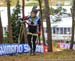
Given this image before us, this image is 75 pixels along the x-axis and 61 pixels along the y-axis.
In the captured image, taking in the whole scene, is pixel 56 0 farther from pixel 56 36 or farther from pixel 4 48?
pixel 4 48

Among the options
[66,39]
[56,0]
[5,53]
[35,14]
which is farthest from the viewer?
[56,0]

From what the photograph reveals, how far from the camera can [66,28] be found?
7581 centimetres

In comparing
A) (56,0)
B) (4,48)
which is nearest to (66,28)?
(56,0)

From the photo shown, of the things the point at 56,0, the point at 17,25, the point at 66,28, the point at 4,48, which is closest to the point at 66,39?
the point at 66,28

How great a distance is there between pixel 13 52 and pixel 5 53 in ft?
1.24

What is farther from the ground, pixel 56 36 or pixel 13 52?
pixel 13 52

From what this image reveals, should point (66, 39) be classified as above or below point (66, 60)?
below

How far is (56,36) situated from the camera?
252 feet

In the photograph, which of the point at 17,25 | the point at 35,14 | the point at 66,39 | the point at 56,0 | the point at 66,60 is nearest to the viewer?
the point at 66,60

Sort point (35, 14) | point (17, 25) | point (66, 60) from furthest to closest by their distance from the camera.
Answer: point (17, 25) < point (35, 14) < point (66, 60)

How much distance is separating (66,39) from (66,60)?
2474 inches

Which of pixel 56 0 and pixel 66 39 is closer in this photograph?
pixel 66 39

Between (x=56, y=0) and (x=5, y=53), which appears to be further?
(x=56, y=0)

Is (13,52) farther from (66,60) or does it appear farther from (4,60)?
(66,60)
